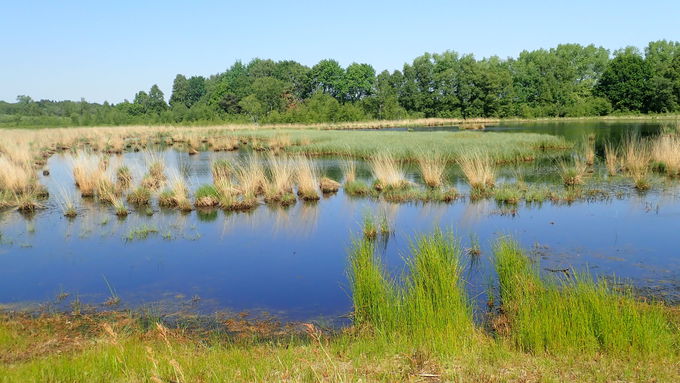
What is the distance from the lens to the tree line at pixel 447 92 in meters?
64.2

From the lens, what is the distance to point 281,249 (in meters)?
10.3

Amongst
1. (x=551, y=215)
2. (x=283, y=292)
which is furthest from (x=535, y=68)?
(x=283, y=292)

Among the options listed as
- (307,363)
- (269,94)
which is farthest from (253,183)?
(269,94)

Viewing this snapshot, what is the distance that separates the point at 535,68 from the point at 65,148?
65870 millimetres

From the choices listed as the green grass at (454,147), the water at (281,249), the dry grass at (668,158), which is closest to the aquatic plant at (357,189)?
the water at (281,249)

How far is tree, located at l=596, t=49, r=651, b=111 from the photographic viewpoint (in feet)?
219

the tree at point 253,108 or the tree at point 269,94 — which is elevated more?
the tree at point 269,94

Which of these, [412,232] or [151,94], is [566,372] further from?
[151,94]

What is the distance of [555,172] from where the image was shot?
1880 cm

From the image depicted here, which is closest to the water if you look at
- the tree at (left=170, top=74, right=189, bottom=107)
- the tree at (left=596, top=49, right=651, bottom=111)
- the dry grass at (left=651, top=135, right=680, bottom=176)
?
the dry grass at (left=651, top=135, right=680, bottom=176)

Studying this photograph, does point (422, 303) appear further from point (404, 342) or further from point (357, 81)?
point (357, 81)

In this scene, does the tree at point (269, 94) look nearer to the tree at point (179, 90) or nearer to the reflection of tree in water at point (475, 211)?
the tree at point (179, 90)

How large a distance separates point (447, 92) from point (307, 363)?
77576 mm

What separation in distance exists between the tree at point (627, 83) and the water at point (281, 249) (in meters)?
60.2
